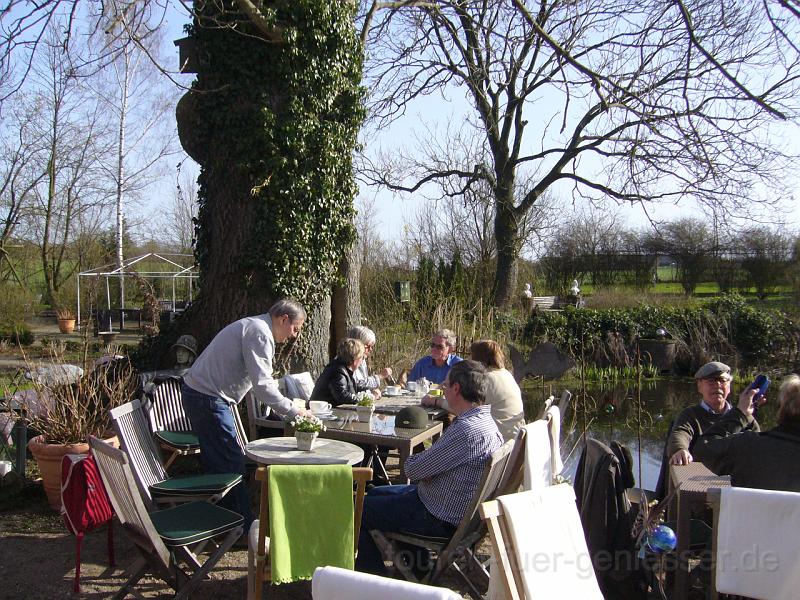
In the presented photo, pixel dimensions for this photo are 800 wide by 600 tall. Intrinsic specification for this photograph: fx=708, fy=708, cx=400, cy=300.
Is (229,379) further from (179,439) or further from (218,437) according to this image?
(179,439)

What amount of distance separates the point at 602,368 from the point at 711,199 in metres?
3.89

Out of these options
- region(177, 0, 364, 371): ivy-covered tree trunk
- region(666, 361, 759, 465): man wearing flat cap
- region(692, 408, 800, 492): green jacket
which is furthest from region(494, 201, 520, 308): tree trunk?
region(692, 408, 800, 492): green jacket

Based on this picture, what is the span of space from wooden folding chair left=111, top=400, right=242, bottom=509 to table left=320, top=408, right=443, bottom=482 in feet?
2.23

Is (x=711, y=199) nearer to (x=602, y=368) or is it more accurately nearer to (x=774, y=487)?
(x=602, y=368)

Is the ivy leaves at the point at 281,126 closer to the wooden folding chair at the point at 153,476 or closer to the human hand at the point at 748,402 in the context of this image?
the wooden folding chair at the point at 153,476

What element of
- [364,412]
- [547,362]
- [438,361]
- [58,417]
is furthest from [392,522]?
[547,362]

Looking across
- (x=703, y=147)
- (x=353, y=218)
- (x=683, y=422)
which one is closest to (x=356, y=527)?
(x=683, y=422)

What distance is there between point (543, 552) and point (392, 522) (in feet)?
4.16

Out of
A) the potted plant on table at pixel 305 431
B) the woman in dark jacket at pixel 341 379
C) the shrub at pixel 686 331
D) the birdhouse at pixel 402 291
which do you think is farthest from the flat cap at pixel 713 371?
the shrub at pixel 686 331

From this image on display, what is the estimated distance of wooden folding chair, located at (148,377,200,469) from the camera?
537 cm

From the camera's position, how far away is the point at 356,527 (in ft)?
10.6

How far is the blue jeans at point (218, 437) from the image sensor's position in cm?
435

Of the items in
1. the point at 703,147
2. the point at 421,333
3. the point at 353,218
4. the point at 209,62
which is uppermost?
the point at 209,62

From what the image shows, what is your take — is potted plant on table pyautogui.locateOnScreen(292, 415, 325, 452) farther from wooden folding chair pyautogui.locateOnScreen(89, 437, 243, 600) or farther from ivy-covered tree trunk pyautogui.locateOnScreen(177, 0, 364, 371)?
ivy-covered tree trunk pyautogui.locateOnScreen(177, 0, 364, 371)
